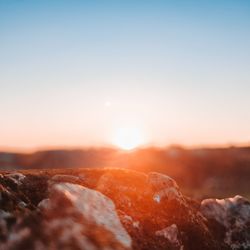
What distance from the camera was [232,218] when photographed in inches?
462

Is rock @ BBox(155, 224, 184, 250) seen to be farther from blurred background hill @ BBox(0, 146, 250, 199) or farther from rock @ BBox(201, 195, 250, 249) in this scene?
blurred background hill @ BBox(0, 146, 250, 199)

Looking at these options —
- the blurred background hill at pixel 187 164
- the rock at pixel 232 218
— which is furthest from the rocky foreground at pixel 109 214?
the blurred background hill at pixel 187 164

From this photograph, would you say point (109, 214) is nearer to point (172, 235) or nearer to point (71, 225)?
point (71, 225)

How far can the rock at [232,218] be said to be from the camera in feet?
37.1

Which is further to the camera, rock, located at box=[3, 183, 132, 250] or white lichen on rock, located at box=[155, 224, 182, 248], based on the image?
white lichen on rock, located at box=[155, 224, 182, 248]

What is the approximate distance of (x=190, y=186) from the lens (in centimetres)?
4075

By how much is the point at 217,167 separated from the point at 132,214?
3831cm

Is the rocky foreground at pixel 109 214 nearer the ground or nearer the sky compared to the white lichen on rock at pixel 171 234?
nearer the sky

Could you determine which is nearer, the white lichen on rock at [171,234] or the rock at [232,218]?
the white lichen on rock at [171,234]

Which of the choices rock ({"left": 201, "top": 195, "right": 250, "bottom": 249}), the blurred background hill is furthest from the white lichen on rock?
the blurred background hill

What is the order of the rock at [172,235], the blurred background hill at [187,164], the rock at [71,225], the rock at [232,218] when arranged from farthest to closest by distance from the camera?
the blurred background hill at [187,164] < the rock at [232,218] < the rock at [172,235] < the rock at [71,225]

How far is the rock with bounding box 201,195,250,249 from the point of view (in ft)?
37.1

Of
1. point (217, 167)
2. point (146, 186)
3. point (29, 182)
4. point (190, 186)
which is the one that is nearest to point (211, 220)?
point (146, 186)

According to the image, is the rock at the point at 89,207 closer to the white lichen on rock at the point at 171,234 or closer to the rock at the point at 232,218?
the white lichen on rock at the point at 171,234
